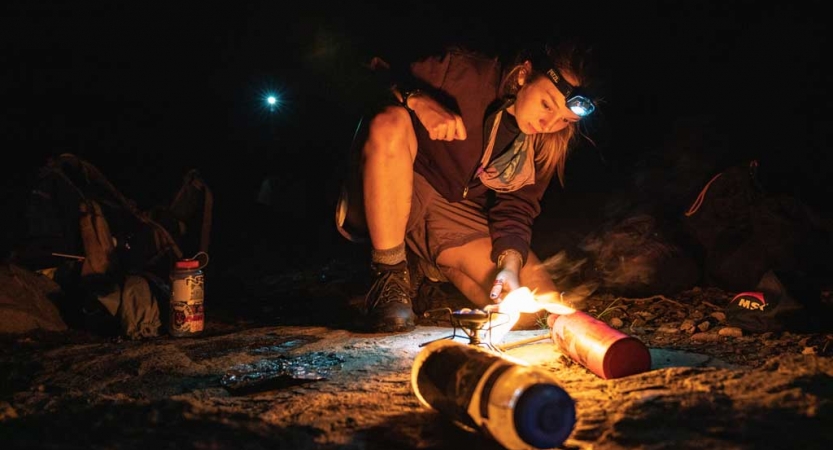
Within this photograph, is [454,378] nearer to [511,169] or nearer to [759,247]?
[511,169]

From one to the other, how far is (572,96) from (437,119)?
0.72 m

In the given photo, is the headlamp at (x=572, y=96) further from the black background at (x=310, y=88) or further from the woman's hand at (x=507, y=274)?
the woman's hand at (x=507, y=274)

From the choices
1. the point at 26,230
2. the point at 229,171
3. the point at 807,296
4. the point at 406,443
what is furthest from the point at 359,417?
the point at 229,171

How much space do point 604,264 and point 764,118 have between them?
5.58 ft

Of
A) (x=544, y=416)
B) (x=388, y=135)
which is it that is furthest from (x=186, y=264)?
(x=544, y=416)

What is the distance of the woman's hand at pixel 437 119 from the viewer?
2.84 m

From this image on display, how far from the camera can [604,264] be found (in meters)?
3.99

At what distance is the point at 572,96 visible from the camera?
2.92 meters

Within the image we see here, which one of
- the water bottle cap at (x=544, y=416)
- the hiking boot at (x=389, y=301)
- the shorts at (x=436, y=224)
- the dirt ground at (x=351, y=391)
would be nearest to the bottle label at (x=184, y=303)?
the dirt ground at (x=351, y=391)

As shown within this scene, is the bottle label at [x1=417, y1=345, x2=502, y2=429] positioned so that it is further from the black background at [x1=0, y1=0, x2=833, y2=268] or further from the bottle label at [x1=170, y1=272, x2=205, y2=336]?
the black background at [x1=0, y1=0, x2=833, y2=268]

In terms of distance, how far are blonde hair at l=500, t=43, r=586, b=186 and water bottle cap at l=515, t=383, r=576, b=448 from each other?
6.76 feet

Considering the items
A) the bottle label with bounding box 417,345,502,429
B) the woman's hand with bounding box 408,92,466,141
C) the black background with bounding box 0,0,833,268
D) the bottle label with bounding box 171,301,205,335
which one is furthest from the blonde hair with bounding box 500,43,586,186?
the bottle label with bounding box 171,301,205,335

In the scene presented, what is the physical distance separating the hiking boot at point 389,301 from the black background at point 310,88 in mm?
870

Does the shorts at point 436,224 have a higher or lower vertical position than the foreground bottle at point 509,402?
higher
